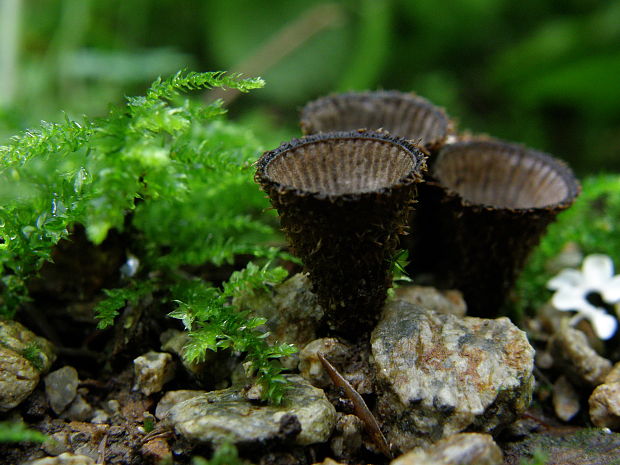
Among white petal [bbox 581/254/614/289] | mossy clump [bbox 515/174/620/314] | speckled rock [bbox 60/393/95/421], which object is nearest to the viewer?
speckled rock [bbox 60/393/95/421]

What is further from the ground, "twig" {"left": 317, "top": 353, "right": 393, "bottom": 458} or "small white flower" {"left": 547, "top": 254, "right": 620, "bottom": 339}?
"small white flower" {"left": 547, "top": 254, "right": 620, "bottom": 339}

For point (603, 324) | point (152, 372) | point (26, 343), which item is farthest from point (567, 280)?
point (26, 343)

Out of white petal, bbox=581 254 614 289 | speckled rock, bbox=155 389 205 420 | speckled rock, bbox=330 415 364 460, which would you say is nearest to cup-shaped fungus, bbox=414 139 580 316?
white petal, bbox=581 254 614 289

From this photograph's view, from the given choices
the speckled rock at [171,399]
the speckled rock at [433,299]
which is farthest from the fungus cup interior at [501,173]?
the speckled rock at [171,399]

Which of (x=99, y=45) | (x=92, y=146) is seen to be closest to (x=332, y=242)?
(x=92, y=146)

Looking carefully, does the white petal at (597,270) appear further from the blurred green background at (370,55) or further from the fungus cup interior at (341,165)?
the blurred green background at (370,55)

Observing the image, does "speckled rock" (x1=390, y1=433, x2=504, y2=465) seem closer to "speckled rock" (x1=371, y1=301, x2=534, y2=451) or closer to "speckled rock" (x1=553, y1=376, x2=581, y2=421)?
"speckled rock" (x1=371, y1=301, x2=534, y2=451)

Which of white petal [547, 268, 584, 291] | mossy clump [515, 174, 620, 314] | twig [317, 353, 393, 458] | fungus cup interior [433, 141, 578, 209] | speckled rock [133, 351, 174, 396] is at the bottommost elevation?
twig [317, 353, 393, 458]
